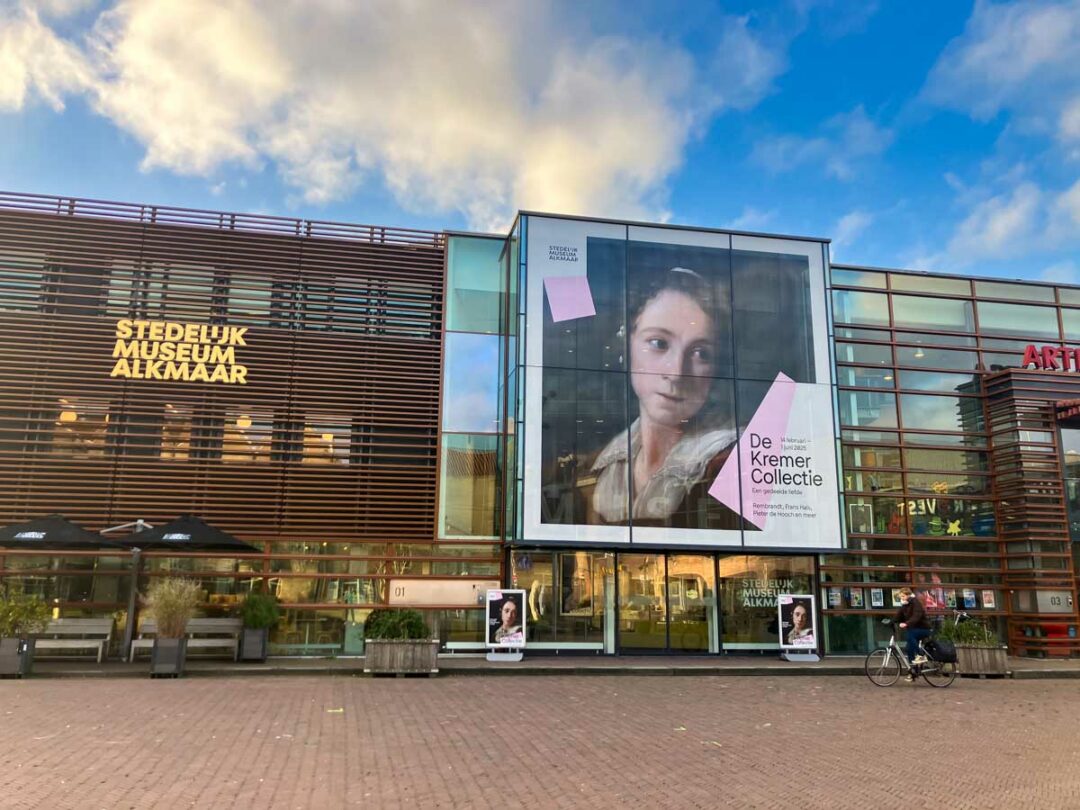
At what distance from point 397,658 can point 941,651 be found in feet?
31.8

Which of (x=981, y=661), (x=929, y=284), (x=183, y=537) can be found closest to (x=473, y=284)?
(x=183, y=537)

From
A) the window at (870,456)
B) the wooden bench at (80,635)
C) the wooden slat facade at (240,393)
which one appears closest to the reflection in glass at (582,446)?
the wooden slat facade at (240,393)

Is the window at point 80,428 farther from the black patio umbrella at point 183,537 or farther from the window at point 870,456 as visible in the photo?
the window at point 870,456

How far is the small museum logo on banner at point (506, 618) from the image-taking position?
16953mm

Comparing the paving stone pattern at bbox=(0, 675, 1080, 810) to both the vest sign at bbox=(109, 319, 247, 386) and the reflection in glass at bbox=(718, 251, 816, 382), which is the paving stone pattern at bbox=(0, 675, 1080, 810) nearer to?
the vest sign at bbox=(109, 319, 247, 386)

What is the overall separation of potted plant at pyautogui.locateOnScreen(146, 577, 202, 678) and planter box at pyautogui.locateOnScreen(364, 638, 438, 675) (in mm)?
3190

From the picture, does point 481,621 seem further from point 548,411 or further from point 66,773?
point 66,773

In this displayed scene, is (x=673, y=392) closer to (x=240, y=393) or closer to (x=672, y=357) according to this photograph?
(x=672, y=357)

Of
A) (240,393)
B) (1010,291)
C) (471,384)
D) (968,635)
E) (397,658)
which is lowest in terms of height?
(397,658)

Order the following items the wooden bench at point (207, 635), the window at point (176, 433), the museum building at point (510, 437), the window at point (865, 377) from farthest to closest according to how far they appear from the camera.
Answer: the window at point (865, 377) < the window at point (176, 433) < the museum building at point (510, 437) < the wooden bench at point (207, 635)

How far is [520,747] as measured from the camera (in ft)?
28.7

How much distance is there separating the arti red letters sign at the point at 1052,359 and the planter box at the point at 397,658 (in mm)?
17041

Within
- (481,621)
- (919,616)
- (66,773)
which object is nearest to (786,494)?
(919,616)

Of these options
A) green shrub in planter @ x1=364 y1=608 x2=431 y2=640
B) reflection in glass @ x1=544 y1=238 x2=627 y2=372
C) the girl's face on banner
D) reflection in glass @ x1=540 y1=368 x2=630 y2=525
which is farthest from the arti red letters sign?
green shrub in planter @ x1=364 y1=608 x2=431 y2=640
